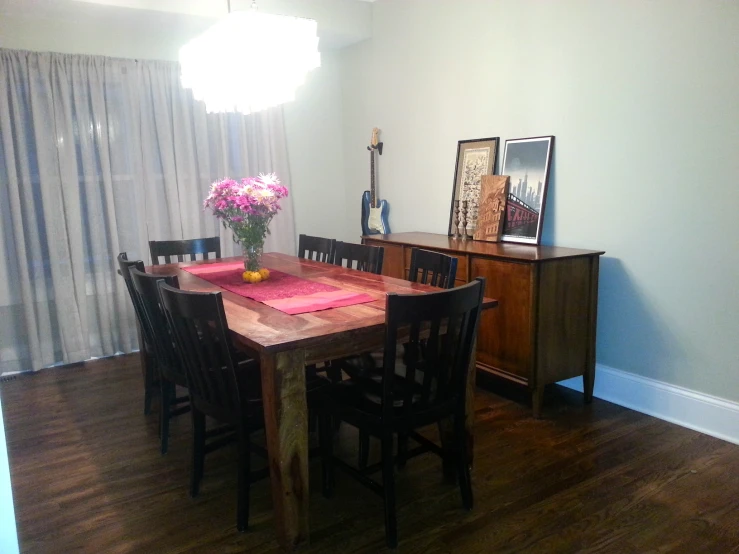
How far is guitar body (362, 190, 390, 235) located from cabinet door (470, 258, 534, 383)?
1.59 metres

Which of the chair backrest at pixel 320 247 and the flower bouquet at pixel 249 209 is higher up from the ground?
the flower bouquet at pixel 249 209

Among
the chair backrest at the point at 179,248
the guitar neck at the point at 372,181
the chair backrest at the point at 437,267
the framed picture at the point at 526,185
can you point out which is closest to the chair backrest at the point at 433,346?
the chair backrest at the point at 437,267

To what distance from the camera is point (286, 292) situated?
2.47 m

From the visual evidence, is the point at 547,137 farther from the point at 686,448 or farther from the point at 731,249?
the point at 686,448

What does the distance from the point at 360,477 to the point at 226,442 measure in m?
0.63

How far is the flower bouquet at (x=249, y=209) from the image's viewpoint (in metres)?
2.62

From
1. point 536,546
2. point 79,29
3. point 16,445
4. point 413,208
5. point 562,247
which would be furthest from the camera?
point 413,208

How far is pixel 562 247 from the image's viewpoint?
3.16 metres

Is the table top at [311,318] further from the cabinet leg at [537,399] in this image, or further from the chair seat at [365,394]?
the cabinet leg at [537,399]

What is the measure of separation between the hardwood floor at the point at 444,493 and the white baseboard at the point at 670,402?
0.21 feet

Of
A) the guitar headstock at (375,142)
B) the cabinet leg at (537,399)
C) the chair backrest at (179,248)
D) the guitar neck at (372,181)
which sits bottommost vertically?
the cabinet leg at (537,399)

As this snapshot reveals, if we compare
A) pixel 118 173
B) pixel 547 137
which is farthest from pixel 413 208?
pixel 118 173

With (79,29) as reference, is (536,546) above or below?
below

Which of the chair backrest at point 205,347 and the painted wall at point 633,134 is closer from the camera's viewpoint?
the chair backrest at point 205,347
